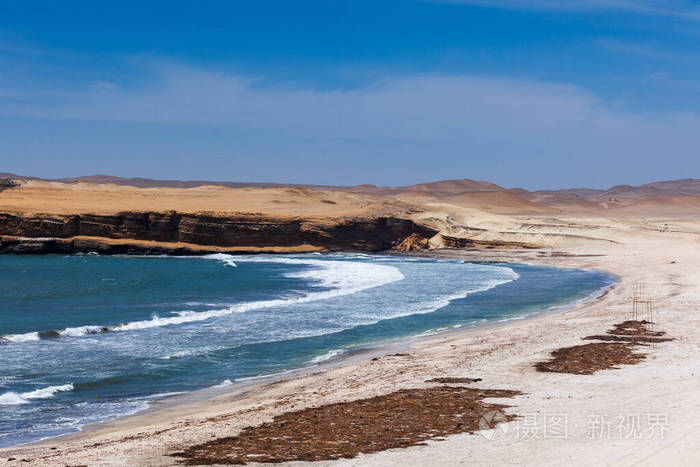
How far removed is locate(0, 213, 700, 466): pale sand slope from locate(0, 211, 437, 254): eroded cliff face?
31.5 metres

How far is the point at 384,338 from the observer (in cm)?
1834

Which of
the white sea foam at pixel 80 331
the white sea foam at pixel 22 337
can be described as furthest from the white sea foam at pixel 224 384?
the white sea foam at pixel 22 337

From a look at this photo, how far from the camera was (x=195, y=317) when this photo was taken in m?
21.7

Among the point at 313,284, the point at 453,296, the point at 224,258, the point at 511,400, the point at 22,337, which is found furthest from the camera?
the point at 224,258

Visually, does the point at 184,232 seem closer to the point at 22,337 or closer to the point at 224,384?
the point at 22,337

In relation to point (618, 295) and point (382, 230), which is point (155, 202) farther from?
point (618, 295)

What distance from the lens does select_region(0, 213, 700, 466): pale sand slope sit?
25.0ft

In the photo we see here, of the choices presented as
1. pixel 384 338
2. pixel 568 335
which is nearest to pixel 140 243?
pixel 384 338

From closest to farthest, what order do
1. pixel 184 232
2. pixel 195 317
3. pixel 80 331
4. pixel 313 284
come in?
pixel 80 331 < pixel 195 317 < pixel 313 284 < pixel 184 232

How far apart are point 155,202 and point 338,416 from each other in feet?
161

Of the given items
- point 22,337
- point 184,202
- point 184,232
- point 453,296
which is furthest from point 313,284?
point 184,202

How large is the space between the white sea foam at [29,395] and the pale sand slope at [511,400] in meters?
2.57

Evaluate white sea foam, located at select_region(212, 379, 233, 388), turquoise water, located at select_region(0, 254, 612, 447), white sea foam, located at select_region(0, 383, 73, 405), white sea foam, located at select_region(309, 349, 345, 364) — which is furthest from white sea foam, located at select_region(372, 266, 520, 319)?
white sea foam, located at select_region(0, 383, 73, 405)

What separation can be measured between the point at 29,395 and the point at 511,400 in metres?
9.04
